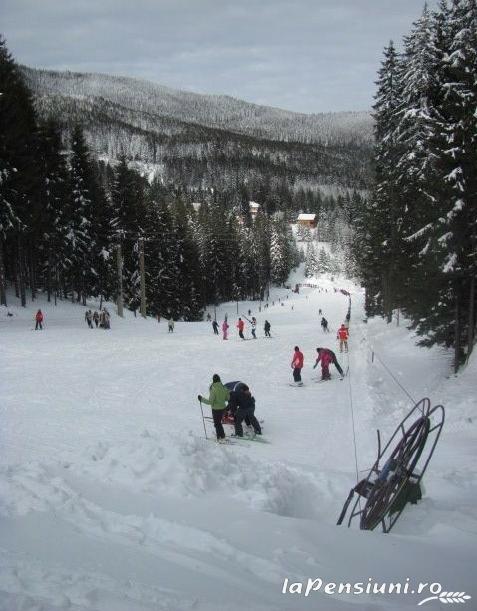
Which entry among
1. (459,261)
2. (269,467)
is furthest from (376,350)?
(269,467)

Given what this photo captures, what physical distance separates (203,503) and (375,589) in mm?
2857

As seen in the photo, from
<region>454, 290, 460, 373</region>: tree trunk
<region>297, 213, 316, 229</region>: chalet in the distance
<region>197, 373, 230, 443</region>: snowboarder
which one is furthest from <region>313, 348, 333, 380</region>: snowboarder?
<region>297, 213, 316, 229</region>: chalet in the distance

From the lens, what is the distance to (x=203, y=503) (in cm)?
693

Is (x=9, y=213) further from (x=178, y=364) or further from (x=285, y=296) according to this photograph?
(x=285, y=296)

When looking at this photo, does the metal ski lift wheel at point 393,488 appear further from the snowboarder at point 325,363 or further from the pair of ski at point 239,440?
the snowboarder at point 325,363

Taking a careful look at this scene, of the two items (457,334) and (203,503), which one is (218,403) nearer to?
(203,503)

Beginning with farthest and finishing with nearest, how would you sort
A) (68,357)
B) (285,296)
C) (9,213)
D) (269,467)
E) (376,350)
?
(285,296) < (9,213) < (376,350) < (68,357) < (269,467)

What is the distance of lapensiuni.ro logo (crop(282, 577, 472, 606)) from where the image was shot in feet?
15.4

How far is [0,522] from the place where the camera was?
5.73 m

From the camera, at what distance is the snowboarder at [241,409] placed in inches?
482

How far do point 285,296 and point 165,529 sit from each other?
94.2m

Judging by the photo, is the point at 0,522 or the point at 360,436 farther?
the point at 360,436

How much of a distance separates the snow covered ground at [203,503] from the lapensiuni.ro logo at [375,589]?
5 cm

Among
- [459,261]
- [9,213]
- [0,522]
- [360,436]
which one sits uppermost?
[9,213]
